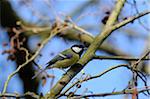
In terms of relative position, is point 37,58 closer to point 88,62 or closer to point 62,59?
point 62,59

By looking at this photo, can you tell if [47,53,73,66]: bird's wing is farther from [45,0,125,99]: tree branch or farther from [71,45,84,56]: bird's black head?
[45,0,125,99]: tree branch

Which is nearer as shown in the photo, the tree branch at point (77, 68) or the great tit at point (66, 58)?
the tree branch at point (77, 68)

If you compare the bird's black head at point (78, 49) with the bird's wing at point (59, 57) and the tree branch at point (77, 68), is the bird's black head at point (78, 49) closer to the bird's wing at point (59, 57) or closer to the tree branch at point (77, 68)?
the bird's wing at point (59, 57)

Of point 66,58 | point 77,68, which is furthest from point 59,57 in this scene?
point 77,68

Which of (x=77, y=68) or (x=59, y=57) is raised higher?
(x=59, y=57)

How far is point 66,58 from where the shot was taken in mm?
2535

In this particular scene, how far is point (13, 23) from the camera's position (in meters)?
4.29

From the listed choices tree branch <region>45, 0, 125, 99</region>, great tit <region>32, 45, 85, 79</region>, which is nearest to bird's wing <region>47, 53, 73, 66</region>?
great tit <region>32, 45, 85, 79</region>

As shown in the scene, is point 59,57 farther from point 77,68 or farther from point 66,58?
point 77,68

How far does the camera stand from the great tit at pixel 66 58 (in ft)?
8.02

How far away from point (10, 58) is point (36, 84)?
4.01ft

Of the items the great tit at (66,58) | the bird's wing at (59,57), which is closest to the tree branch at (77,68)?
the great tit at (66,58)

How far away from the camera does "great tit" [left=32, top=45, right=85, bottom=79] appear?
2443 mm

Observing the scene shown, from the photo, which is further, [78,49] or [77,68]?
[78,49]
